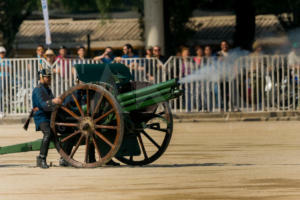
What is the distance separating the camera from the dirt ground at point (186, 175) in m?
10.4

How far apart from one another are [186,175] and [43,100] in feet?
8.37

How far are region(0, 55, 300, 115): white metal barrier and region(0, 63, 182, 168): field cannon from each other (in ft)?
35.1

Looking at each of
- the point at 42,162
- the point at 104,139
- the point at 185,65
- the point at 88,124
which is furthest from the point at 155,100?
the point at 185,65

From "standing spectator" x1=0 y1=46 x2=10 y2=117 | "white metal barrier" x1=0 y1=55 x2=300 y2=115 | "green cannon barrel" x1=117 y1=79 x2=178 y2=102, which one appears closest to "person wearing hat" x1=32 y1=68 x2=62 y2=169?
"green cannon barrel" x1=117 y1=79 x2=178 y2=102

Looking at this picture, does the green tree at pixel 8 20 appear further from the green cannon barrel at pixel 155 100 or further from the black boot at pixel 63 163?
the green cannon barrel at pixel 155 100

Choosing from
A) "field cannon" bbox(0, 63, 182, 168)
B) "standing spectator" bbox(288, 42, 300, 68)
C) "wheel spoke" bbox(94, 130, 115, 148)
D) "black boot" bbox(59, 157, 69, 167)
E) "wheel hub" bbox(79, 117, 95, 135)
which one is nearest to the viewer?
"wheel spoke" bbox(94, 130, 115, 148)

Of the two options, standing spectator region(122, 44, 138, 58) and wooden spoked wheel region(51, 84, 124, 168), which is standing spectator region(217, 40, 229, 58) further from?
wooden spoked wheel region(51, 84, 124, 168)

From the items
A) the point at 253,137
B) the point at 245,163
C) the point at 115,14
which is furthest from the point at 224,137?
the point at 115,14

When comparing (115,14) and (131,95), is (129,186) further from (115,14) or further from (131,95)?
(115,14)

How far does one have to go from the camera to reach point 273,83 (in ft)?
80.1

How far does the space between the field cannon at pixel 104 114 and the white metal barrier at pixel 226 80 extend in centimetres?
1069

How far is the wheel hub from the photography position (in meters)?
13.1

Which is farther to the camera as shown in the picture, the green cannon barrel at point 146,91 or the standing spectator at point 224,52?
the standing spectator at point 224,52

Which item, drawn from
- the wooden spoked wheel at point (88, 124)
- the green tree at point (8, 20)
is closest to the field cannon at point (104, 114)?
the wooden spoked wheel at point (88, 124)
